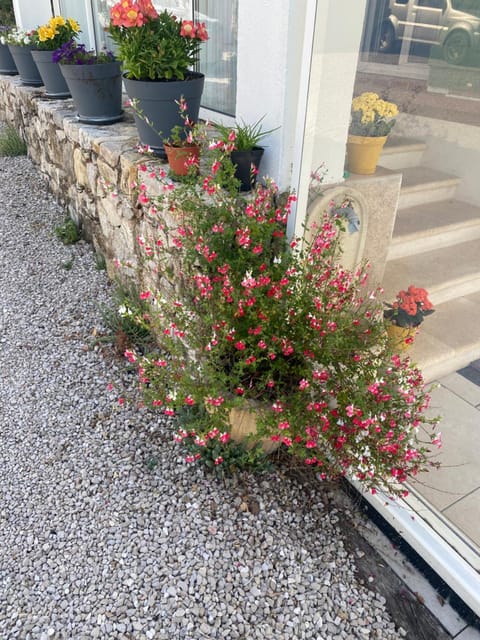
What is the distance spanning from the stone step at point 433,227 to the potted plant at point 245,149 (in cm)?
69

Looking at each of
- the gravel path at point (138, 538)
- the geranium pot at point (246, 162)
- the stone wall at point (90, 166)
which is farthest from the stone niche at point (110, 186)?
the gravel path at point (138, 538)

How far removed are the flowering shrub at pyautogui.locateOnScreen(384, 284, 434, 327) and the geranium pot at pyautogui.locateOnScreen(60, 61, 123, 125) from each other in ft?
8.12

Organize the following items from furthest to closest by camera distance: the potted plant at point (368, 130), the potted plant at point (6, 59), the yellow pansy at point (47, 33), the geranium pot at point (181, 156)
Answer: the potted plant at point (6, 59)
the yellow pansy at point (47, 33)
the geranium pot at point (181, 156)
the potted plant at point (368, 130)

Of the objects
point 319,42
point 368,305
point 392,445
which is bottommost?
point 392,445

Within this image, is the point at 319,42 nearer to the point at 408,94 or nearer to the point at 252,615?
the point at 408,94

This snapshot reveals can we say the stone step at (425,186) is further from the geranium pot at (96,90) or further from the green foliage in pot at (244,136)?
the geranium pot at (96,90)

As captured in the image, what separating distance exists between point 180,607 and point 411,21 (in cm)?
205

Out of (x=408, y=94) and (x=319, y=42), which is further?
(x=319, y=42)

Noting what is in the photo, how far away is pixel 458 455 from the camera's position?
2.15 meters

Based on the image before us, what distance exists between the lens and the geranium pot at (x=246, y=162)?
230cm

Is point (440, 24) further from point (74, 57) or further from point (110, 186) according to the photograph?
point (74, 57)

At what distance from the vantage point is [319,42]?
203 centimetres

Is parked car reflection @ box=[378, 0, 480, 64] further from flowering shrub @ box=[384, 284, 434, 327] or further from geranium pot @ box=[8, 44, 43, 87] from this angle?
geranium pot @ box=[8, 44, 43, 87]

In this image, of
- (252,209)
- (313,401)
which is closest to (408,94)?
(252,209)
